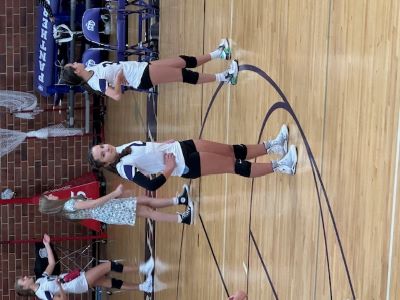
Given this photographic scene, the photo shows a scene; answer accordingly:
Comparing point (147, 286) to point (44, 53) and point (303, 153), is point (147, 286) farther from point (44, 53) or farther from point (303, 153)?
point (303, 153)

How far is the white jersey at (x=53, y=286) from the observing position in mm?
6414

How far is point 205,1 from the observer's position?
20.3 feet

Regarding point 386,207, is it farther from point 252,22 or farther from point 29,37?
point 29,37

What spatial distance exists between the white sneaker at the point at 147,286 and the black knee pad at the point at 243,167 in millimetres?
3582

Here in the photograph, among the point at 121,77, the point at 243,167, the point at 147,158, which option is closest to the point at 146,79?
the point at 121,77

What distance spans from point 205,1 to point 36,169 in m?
4.90

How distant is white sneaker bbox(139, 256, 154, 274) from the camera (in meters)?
7.61

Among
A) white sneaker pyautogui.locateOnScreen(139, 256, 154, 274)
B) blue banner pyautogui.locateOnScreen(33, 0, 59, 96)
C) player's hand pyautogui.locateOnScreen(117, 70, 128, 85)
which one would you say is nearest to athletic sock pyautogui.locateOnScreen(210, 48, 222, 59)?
player's hand pyautogui.locateOnScreen(117, 70, 128, 85)

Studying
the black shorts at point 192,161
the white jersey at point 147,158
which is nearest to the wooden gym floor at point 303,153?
the black shorts at point 192,161

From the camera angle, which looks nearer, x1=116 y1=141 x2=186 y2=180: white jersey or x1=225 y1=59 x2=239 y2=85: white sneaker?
x1=116 y1=141 x2=186 y2=180: white jersey

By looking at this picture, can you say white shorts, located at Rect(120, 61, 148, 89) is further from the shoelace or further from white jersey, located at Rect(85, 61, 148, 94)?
the shoelace

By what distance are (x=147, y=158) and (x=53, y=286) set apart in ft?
8.45

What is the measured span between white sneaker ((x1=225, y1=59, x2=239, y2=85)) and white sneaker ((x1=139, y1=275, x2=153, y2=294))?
3.20 m

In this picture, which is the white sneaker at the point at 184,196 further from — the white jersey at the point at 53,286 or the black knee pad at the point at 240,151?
the black knee pad at the point at 240,151
